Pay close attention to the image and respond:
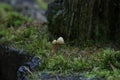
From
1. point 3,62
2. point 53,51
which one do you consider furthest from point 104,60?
point 3,62

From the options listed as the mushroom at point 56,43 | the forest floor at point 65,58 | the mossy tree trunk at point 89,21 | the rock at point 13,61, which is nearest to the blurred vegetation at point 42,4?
the forest floor at point 65,58

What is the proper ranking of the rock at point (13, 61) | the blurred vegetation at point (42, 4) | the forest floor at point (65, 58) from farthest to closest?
the blurred vegetation at point (42, 4), the rock at point (13, 61), the forest floor at point (65, 58)

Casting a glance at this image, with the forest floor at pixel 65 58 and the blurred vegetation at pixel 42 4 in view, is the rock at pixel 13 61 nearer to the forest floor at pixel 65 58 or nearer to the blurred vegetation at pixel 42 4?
the forest floor at pixel 65 58

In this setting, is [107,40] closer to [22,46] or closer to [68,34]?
[68,34]

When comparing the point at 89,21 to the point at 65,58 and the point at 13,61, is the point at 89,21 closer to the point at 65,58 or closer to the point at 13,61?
the point at 65,58

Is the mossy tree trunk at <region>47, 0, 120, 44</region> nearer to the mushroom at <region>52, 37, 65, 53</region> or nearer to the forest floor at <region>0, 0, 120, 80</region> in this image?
the forest floor at <region>0, 0, 120, 80</region>

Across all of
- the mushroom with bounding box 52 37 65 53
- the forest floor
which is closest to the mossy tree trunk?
the forest floor
